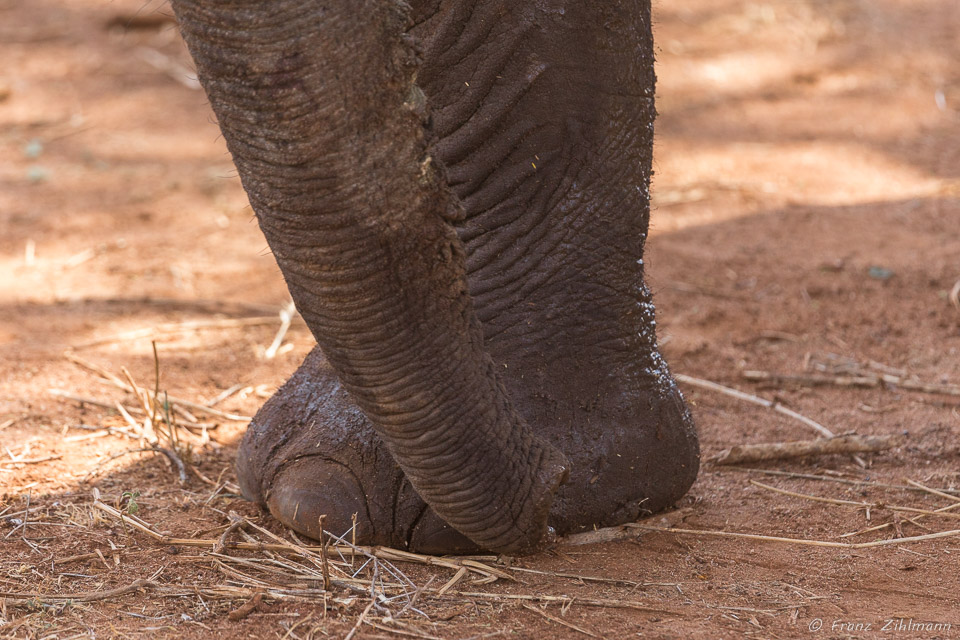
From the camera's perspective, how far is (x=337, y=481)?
201 cm

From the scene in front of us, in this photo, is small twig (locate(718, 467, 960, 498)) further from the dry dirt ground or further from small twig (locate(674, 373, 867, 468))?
small twig (locate(674, 373, 867, 468))

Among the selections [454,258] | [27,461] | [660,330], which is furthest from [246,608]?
[660,330]

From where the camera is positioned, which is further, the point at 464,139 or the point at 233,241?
the point at 233,241

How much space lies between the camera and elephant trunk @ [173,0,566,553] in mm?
1357

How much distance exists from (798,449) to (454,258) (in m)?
1.33

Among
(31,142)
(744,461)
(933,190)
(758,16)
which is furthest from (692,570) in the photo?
(758,16)

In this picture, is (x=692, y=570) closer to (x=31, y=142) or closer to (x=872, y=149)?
(x=872, y=149)

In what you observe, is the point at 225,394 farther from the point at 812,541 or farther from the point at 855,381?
the point at 855,381

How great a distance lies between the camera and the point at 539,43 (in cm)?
217

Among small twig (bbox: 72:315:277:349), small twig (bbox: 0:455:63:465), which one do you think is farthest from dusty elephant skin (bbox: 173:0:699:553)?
small twig (bbox: 72:315:277:349)

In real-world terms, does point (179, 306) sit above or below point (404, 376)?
below

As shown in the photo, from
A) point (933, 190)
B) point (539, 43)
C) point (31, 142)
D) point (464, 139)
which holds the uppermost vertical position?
point (539, 43)

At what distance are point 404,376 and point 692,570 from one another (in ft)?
2.38

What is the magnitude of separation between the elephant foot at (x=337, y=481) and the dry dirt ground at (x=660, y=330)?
9cm
